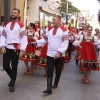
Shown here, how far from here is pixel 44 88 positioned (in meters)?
6.38

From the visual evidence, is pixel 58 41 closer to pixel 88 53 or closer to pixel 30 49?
pixel 88 53

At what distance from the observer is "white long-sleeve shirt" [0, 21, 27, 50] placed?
5.72 meters

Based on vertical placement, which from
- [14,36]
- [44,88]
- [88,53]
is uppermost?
[14,36]

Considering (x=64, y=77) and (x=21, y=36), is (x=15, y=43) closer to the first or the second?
(x=21, y=36)

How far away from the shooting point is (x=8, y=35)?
227 inches

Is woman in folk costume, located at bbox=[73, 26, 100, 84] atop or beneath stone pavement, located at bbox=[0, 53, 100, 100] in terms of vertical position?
atop

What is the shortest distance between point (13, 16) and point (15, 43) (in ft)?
1.98

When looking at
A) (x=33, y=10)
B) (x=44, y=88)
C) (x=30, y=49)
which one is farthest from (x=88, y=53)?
(x=33, y=10)

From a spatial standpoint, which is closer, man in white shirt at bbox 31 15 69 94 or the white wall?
man in white shirt at bbox 31 15 69 94

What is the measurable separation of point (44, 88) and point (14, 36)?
155 cm

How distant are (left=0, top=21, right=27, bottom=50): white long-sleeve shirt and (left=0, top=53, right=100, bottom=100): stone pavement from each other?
1.06 m

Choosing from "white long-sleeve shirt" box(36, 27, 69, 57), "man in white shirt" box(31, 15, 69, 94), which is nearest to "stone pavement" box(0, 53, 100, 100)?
"man in white shirt" box(31, 15, 69, 94)

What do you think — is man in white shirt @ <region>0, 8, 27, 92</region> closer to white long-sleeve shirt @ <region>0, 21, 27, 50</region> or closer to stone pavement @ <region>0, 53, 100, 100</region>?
white long-sleeve shirt @ <region>0, 21, 27, 50</region>

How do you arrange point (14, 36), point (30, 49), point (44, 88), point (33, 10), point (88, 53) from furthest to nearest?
1. point (33, 10)
2. point (30, 49)
3. point (88, 53)
4. point (44, 88)
5. point (14, 36)
